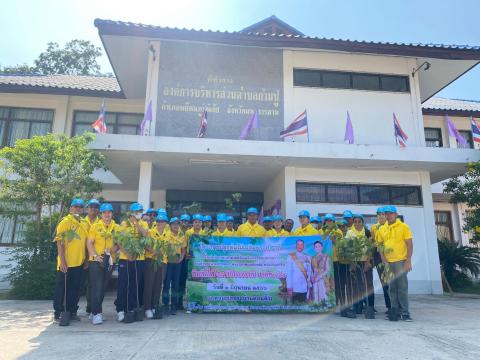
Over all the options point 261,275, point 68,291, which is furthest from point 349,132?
point 68,291

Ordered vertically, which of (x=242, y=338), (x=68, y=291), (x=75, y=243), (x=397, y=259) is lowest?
(x=242, y=338)

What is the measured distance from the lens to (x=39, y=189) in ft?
25.3

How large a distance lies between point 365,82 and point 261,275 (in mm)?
7272

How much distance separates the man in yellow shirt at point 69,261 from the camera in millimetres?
5160

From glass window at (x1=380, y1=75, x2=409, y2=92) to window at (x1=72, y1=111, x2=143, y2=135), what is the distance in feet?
27.7

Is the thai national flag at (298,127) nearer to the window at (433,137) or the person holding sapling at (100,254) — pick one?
the person holding sapling at (100,254)

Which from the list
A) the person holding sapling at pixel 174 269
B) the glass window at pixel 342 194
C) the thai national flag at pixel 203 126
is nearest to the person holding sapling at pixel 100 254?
the person holding sapling at pixel 174 269

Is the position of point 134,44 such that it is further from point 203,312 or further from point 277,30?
point 203,312

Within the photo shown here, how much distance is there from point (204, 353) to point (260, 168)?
6.52m

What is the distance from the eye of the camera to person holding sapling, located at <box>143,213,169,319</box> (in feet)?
18.0

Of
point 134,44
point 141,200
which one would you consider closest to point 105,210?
point 141,200

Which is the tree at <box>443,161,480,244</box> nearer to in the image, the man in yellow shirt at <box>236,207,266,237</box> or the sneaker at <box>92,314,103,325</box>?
the man in yellow shirt at <box>236,207,266,237</box>

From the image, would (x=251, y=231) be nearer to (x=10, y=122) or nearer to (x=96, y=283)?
(x=96, y=283)

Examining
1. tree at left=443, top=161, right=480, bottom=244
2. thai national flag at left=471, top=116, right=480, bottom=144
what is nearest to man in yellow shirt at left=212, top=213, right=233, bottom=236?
tree at left=443, top=161, right=480, bottom=244
